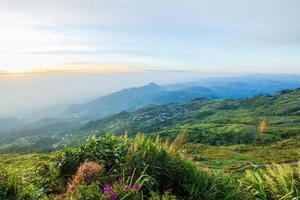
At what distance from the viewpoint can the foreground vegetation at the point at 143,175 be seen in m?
7.46

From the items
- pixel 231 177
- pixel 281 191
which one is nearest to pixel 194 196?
pixel 231 177

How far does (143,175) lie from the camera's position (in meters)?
7.30

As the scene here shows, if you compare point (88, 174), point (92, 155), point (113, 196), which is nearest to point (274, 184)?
point (113, 196)

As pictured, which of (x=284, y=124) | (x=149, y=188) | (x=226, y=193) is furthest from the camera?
(x=284, y=124)

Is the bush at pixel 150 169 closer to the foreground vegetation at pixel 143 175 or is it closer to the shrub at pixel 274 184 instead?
the foreground vegetation at pixel 143 175

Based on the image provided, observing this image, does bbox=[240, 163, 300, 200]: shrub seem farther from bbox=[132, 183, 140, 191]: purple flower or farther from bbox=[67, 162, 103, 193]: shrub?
bbox=[67, 162, 103, 193]: shrub

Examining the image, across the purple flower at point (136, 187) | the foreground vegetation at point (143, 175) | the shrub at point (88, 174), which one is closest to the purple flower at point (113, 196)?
the purple flower at point (136, 187)

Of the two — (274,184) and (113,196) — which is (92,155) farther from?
(274,184)

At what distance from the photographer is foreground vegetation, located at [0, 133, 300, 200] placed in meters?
7.46

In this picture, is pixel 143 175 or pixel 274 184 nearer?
pixel 143 175

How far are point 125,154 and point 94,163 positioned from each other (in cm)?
97

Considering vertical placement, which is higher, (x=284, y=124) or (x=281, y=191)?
(x=281, y=191)

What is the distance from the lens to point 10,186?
651cm

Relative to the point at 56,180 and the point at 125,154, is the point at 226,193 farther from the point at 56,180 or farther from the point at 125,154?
the point at 56,180
